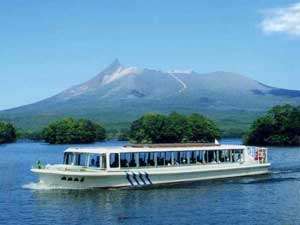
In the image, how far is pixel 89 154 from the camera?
5778 cm

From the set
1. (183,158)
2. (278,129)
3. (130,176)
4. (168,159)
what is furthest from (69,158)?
(278,129)

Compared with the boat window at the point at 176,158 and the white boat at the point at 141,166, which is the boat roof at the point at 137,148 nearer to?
the white boat at the point at 141,166

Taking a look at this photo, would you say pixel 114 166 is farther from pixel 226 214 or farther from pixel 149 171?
pixel 226 214

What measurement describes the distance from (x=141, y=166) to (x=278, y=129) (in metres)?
99.3

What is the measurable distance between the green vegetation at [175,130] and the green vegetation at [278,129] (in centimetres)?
1426

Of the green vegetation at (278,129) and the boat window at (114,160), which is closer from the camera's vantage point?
the boat window at (114,160)

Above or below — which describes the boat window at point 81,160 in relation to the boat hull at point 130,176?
above

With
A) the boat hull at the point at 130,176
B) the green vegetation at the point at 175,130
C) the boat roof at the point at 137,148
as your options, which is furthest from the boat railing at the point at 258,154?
the green vegetation at the point at 175,130

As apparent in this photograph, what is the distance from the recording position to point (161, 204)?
48188 millimetres

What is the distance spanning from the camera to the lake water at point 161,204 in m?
42.2

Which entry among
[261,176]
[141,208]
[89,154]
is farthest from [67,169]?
[261,176]

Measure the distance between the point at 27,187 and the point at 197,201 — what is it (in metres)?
17.0

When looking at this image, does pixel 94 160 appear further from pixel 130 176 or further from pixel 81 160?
pixel 130 176

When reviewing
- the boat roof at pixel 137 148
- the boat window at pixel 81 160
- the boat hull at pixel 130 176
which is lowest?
the boat hull at pixel 130 176
